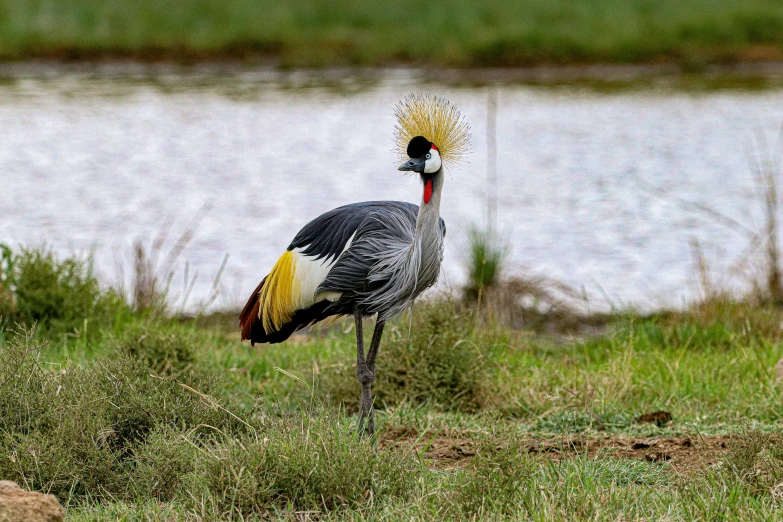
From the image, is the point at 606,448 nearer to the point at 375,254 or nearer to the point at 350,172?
the point at 375,254

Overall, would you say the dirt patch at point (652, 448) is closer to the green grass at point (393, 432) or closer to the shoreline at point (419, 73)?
the green grass at point (393, 432)

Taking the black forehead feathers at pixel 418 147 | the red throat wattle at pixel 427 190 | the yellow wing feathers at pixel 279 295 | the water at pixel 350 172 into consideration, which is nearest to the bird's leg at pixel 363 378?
the yellow wing feathers at pixel 279 295

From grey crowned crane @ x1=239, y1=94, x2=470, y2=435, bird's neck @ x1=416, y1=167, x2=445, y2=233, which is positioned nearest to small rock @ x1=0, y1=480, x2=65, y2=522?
grey crowned crane @ x1=239, y1=94, x2=470, y2=435

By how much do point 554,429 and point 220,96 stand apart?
15.8 metres

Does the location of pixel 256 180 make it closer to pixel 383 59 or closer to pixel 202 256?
pixel 202 256

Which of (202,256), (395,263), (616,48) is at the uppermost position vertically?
(616,48)

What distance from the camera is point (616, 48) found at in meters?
23.3

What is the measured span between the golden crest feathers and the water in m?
4.23

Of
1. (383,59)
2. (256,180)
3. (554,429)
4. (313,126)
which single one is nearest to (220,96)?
(313,126)

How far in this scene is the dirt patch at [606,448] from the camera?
4.45m

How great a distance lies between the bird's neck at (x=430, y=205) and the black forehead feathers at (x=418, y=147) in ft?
0.34

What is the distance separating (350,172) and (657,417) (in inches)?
385

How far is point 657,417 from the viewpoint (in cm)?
521

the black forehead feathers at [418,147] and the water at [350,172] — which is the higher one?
the black forehead feathers at [418,147]
